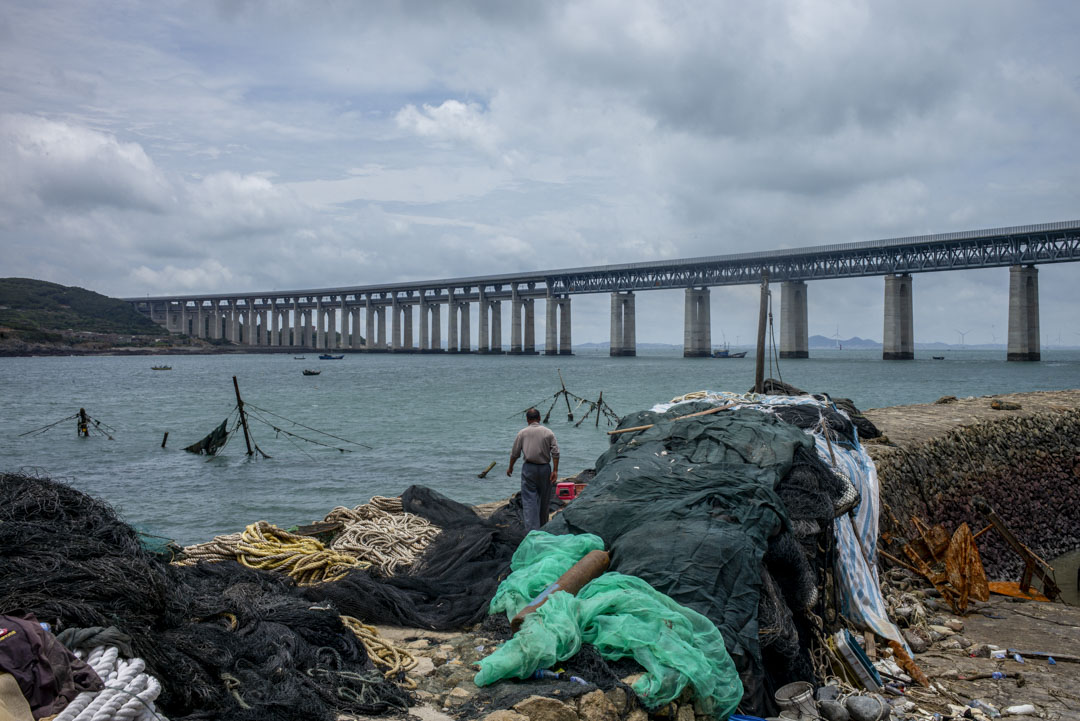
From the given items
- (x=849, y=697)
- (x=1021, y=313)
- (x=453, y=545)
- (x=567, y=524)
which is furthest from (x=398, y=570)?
(x=1021, y=313)

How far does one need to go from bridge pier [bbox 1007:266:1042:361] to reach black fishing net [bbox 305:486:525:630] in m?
90.6

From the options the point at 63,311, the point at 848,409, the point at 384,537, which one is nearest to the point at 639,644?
the point at 384,537

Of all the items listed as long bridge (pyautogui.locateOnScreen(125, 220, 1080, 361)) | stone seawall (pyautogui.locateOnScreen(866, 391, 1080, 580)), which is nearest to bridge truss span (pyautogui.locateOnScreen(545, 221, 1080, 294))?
long bridge (pyautogui.locateOnScreen(125, 220, 1080, 361))

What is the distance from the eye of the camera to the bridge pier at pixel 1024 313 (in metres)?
83.4

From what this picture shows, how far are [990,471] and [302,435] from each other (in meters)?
26.2

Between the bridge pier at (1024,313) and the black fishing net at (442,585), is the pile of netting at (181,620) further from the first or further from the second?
the bridge pier at (1024,313)

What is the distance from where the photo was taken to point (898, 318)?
9625cm

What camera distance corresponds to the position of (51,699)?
3.33 meters

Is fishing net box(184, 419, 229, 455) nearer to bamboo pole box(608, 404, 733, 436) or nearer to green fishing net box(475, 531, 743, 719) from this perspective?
bamboo pole box(608, 404, 733, 436)

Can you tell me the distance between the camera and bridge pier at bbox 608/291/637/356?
393 ft

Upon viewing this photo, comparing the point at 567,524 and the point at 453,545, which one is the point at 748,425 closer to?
the point at 567,524

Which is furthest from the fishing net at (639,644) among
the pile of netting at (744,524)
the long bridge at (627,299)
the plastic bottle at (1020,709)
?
the long bridge at (627,299)

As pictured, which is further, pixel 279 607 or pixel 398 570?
pixel 398 570

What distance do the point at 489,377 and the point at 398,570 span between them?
67.2 metres
